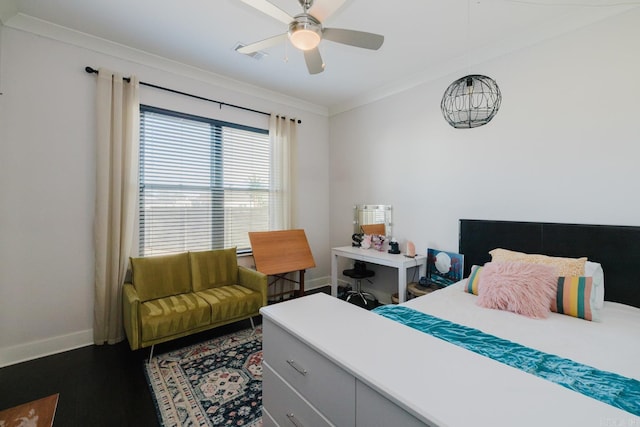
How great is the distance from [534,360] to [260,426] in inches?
59.1

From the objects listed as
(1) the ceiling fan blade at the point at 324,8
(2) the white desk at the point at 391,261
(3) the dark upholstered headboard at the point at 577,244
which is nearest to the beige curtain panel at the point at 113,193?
(1) the ceiling fan blade at the point at 324,8

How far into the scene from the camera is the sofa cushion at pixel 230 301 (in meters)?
2.57

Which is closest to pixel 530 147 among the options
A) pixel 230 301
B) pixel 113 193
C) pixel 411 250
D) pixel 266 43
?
pixel 411 250

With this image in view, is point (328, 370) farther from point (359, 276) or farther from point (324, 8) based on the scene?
point (359, 276)

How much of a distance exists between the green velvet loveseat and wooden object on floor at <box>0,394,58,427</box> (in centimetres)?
52

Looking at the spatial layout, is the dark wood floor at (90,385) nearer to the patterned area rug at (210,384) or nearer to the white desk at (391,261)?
the patterned area rug at (210,384)

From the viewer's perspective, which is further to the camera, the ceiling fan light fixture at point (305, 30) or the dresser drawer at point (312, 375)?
the ceiling fan light fixture at point (305, 30)

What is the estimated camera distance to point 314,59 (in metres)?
1.91

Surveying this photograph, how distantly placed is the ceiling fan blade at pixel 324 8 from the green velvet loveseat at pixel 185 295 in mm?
2282

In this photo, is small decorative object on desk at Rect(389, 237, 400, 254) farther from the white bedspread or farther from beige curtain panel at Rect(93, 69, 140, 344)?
beige curtain panel at Rect(93, 69, 140, 344)

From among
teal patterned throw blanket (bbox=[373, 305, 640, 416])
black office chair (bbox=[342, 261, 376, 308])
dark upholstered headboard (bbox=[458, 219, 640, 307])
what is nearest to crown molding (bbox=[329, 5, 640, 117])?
dark upholstered headboard (bbox=[458, 219, 640, 307])

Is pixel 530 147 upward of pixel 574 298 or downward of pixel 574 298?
upward

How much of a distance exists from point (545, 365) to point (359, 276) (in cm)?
244

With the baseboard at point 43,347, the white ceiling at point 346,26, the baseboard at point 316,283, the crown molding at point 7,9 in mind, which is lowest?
the baseboard at point 43,347
